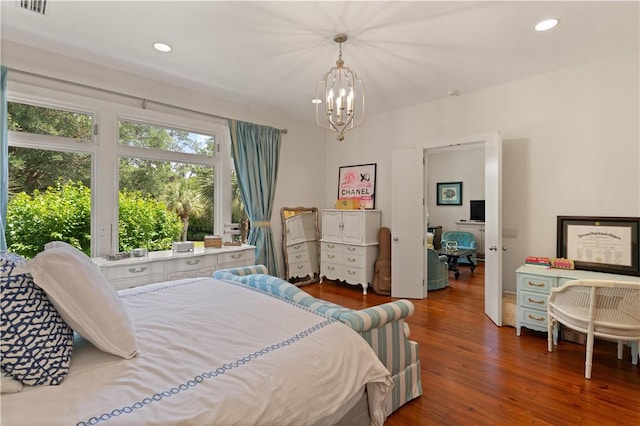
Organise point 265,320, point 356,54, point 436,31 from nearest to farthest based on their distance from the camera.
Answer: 1. point 265,320
2. point 436,31
3. point 356,54

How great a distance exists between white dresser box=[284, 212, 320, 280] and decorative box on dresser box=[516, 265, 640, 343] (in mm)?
3076

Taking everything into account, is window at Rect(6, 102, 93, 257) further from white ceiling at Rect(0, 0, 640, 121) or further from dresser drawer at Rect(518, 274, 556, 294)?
dresser drawer at Rect(518, 274, 556, 294)

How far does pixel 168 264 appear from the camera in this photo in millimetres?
3227

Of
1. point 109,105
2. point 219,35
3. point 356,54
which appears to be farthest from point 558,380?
point 109,105

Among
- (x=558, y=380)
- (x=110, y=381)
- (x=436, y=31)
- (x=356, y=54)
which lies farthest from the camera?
(x=356, y=54)

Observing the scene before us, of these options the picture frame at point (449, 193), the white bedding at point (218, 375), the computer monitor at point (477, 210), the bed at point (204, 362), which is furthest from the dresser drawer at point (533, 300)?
the picture frame at point (449, 193)

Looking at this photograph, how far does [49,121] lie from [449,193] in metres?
7.71

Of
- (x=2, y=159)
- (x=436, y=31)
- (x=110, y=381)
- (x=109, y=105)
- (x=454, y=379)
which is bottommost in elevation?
(x=454, y=379)

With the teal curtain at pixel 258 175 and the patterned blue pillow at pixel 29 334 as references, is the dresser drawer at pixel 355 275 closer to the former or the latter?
the teal curtain at pixel 258 175

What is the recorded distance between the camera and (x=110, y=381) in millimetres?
→ 1097

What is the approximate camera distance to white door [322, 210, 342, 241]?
4.95 meters

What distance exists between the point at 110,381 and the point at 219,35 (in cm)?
261

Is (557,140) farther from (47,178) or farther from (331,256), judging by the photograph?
(47,178)

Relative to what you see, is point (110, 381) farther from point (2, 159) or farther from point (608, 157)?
point (608, 157)
